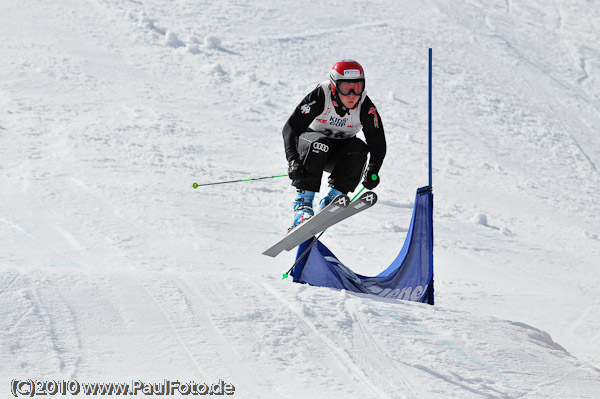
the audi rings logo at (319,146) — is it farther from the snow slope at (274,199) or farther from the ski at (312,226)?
the snow slope at (274,199)

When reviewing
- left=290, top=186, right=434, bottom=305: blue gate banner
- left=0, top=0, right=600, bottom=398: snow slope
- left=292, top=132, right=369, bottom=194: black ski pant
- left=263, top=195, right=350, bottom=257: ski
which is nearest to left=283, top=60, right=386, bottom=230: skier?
left=292, top=132, right=369, bottom=194: black ski pant

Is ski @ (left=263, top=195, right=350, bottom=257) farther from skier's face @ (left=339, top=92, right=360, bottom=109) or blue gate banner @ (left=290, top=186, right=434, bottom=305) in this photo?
skier's face @ (left=339, top=92, right=360, bottom=109)

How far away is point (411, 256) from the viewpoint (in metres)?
6.92

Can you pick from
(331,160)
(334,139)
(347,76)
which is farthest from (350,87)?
(331,160)

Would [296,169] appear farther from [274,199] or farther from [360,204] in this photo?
[274,199]

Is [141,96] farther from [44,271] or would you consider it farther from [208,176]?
[44,271]

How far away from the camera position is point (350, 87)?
6223mm

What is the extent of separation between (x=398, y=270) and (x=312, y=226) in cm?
111

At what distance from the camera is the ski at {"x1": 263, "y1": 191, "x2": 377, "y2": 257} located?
6.09 meters

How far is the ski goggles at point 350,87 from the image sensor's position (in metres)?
6.21

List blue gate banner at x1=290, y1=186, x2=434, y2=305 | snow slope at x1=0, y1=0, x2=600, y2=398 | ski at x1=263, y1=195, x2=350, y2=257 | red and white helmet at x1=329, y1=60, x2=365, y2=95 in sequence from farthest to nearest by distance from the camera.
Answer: blue gate banner at x1=290, y1=186, x2=434, y2=305 < red and white helmet at x1=329, y1=60, x2=365, y2=95 < ski at x1=263, y1=195, x2=350, y2=257 < snow slope at x1=0, y1=0, x2=600, y2=398

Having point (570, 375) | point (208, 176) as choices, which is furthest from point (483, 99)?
point (570, 375)

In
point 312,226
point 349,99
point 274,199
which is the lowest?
point 274,199

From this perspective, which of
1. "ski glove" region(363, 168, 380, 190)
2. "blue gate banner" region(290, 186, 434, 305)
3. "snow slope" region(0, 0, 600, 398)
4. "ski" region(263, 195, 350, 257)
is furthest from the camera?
"blue gate banner" region(290, 186, 434, 305)
